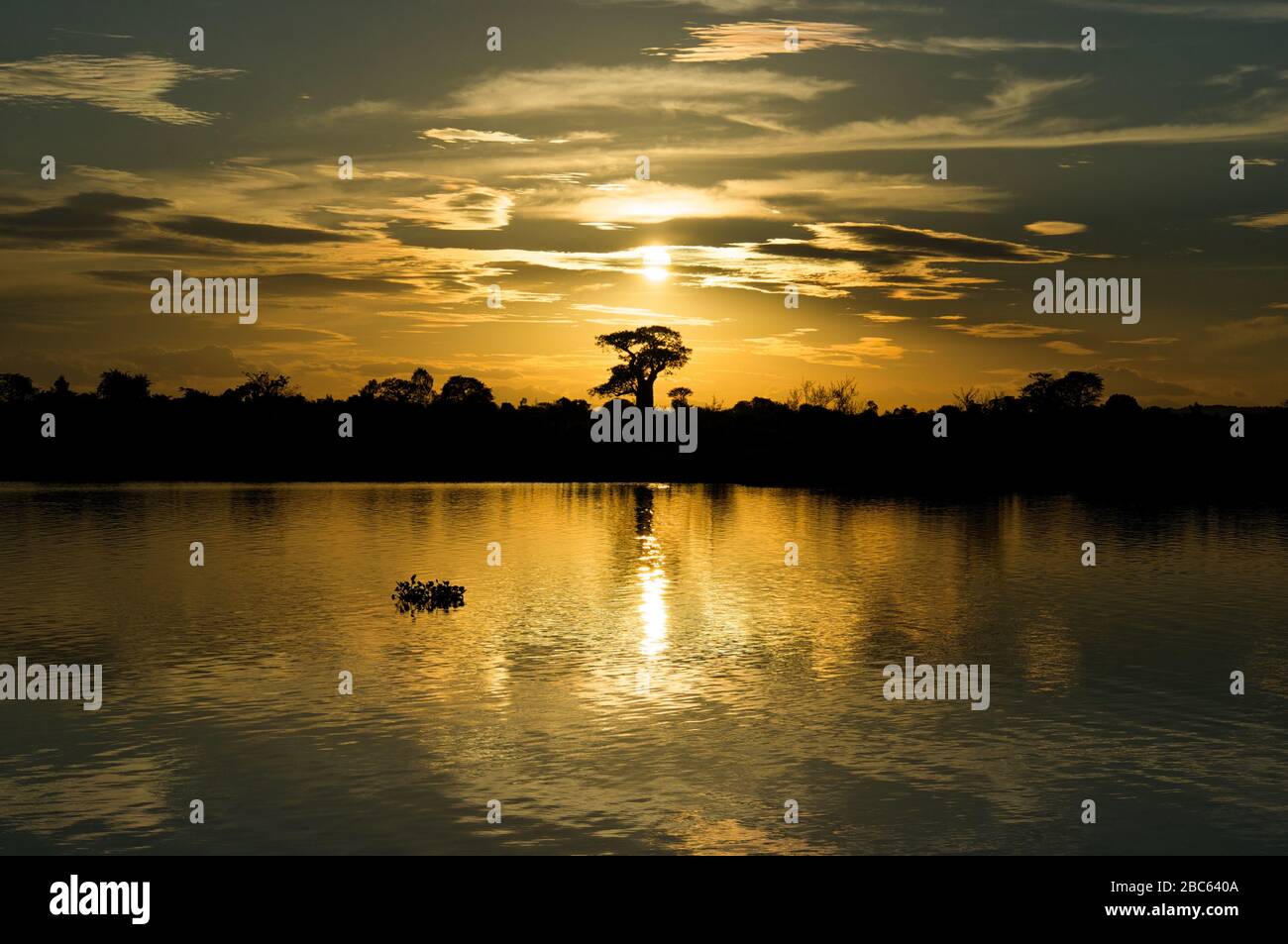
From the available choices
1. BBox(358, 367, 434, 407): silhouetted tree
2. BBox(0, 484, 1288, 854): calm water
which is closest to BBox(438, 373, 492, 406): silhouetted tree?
BBox(358, 367, 434, 407): silhouetted tree

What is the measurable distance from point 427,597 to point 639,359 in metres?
120

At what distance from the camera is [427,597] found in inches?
1774

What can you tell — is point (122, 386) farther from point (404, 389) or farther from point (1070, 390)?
point (1070, 390)

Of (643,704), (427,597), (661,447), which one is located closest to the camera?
(643,704)

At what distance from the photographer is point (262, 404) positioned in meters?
173

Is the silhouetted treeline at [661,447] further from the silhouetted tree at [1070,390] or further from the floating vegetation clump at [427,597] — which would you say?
the floating vegetation clump at [427,597]

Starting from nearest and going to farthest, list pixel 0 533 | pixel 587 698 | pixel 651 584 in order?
1. pixel 587 698
2. pixel 651 584
3. pixel 0 533

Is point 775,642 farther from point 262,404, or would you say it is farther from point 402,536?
point 262,404

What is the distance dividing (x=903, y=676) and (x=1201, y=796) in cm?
1109

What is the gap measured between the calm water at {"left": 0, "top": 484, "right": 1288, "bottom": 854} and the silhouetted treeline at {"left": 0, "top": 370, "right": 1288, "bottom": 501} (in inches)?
3182

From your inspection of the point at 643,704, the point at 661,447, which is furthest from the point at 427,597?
the point at 661,447
